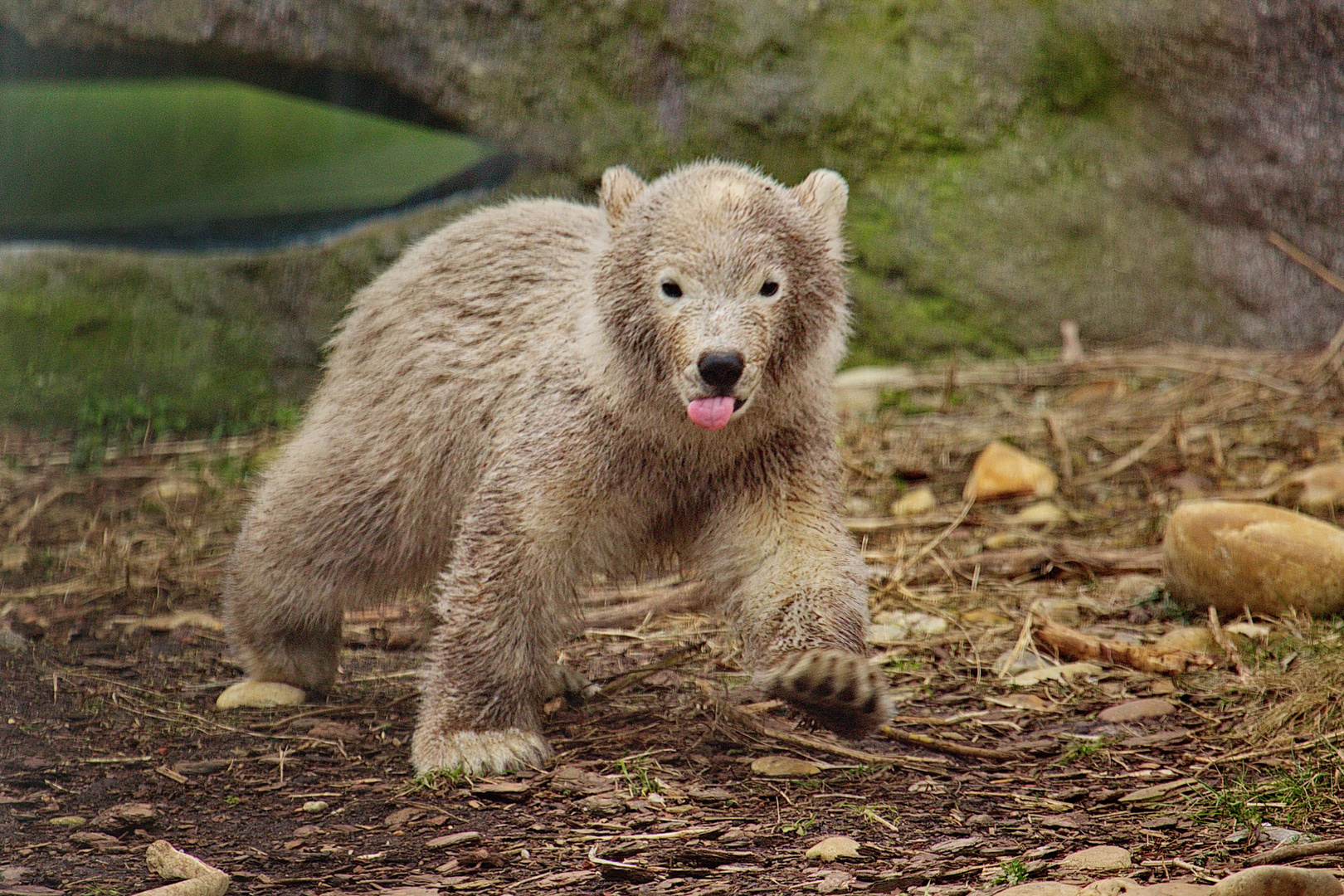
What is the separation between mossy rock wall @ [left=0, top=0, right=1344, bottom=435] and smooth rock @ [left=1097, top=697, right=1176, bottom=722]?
3.07 meters

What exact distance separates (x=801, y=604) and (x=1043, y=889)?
0.92 metres

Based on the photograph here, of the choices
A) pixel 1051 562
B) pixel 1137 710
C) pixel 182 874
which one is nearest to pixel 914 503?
pixel 1051 562

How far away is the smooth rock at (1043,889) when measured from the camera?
2.06 meters

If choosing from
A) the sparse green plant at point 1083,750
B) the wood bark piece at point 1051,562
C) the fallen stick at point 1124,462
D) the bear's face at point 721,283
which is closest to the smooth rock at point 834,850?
the sparse green plant at point 1083,750

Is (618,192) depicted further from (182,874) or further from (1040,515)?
(1040,515)

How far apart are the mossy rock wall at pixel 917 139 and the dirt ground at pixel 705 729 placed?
38.7 inches

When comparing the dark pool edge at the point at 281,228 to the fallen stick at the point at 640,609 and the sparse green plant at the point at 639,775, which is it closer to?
the fallen stick at the point at 640,609

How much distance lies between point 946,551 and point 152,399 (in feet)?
10.4

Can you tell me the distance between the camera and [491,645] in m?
2.96

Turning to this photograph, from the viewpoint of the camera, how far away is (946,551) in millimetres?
4266

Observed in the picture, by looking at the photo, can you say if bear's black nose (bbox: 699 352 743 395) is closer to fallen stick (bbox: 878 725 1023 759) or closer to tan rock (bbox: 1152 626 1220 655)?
fallen stick (bbox: 878 725 1023 759)

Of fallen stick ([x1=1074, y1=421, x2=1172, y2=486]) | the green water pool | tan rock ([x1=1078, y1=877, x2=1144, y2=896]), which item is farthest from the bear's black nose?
the green water pool

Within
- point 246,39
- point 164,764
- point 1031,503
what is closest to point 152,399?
point 246,39

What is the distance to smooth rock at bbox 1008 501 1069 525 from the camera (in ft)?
14.9
